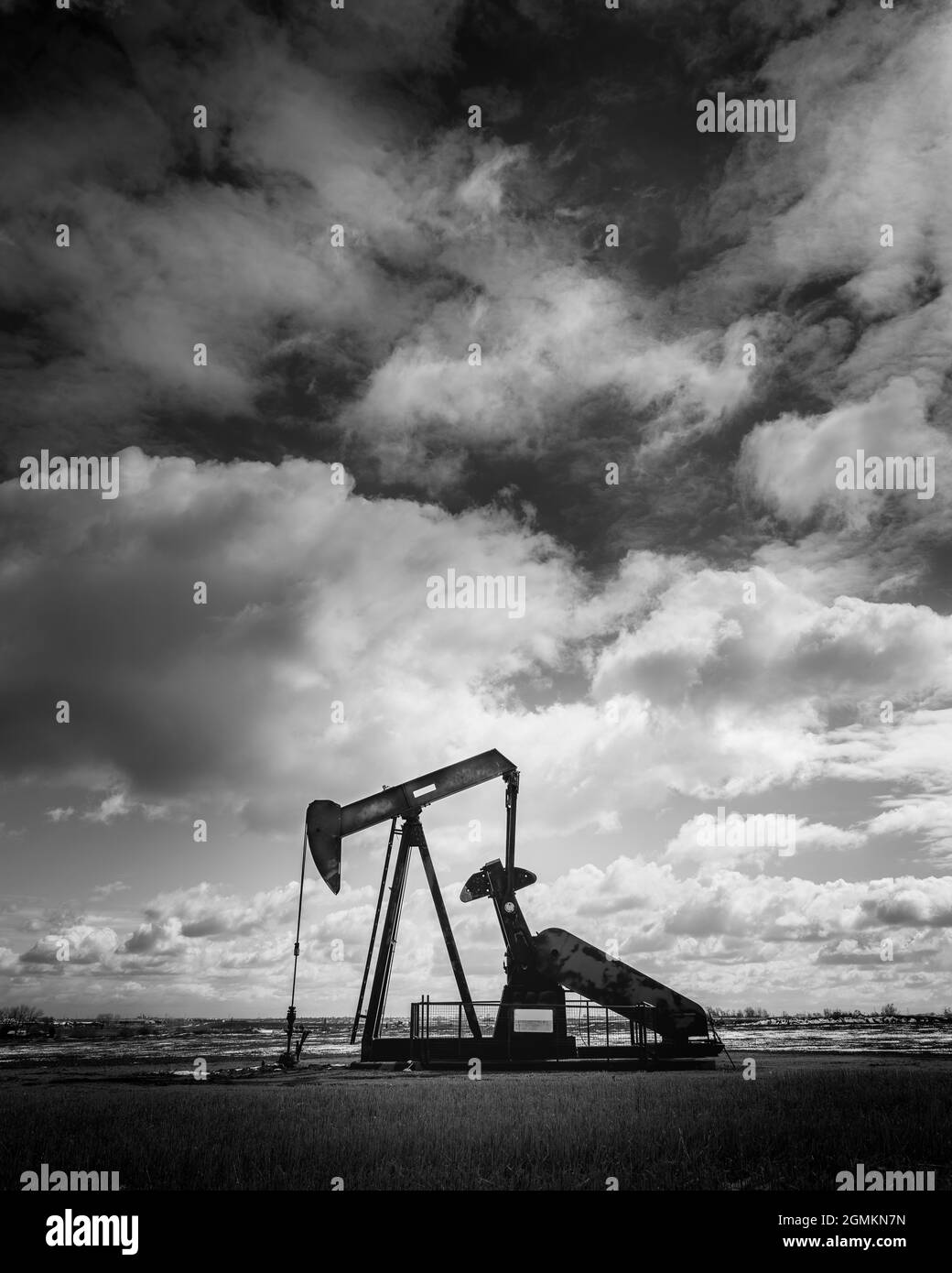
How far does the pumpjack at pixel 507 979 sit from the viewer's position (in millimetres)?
18562

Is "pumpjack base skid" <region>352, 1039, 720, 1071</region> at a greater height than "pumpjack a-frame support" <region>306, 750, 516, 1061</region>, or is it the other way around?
"pumpjack a-frame support" <region>306, 750, 516, 1061</region>

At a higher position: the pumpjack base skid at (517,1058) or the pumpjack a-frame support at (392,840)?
the pumpjack a-frame support at (392,840)

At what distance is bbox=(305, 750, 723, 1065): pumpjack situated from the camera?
18.6 m

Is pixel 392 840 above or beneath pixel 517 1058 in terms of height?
above

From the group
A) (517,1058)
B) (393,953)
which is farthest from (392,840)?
(517,1058)

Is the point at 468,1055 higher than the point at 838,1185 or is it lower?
lower

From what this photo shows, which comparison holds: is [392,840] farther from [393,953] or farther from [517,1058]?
[517,1058]

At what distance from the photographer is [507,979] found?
19.6 metres

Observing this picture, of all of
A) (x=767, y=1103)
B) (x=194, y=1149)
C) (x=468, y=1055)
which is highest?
(x=194, y=1149)

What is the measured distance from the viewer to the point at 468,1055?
18.4 m
